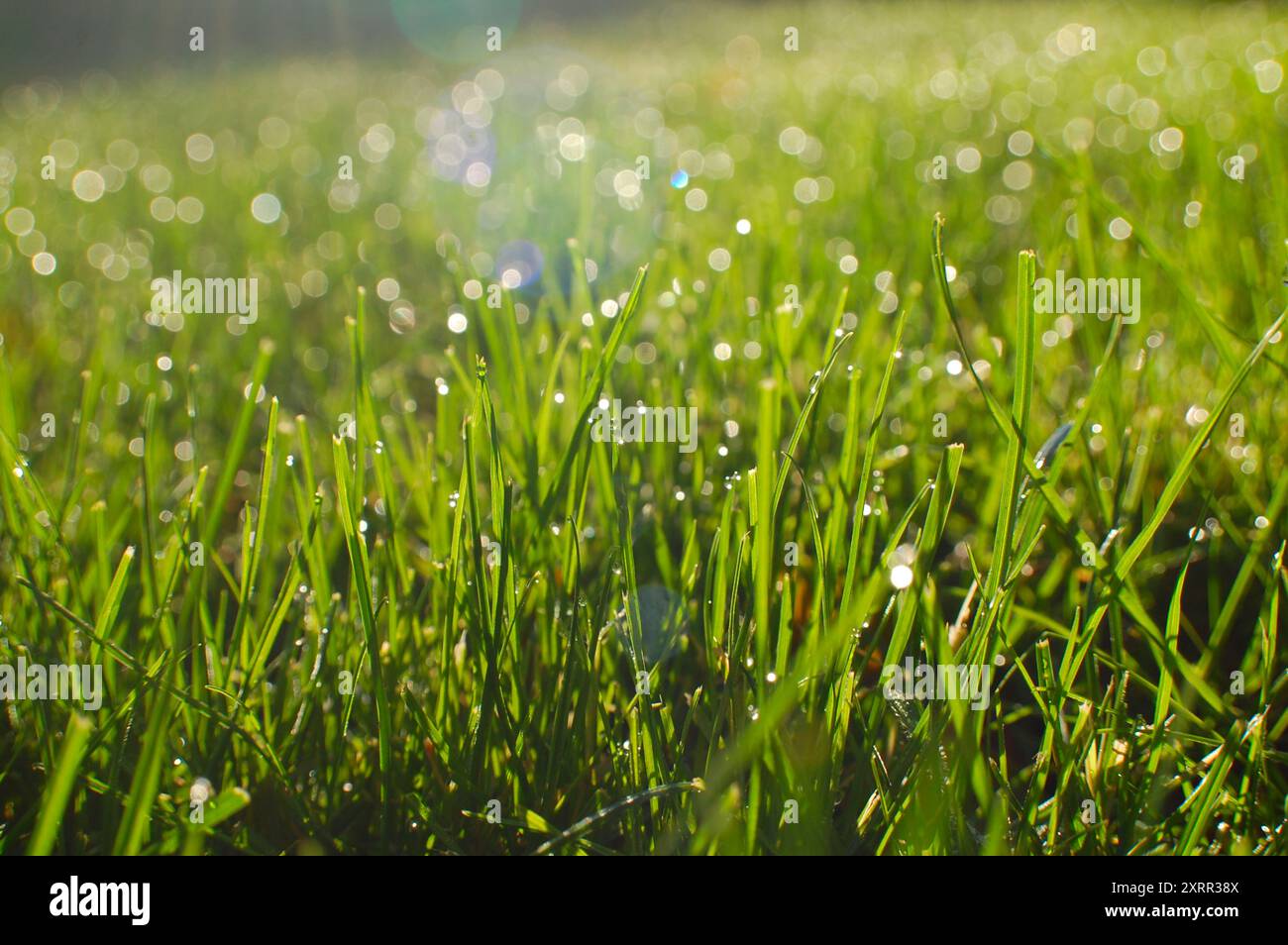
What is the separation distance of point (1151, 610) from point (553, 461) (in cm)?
80

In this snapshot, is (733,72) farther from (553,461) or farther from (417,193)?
(553,461)

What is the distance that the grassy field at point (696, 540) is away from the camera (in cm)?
84

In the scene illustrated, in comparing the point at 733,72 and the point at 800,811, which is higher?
the point at 733,72

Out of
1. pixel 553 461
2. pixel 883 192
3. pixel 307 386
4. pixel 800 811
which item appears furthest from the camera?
pixel 883 192

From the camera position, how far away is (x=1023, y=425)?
843 mm

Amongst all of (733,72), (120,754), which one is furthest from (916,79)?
(120,754)

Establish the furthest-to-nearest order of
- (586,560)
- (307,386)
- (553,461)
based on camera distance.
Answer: (307,386)
(553,461)
(586,560)

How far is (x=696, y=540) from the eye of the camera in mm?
1014

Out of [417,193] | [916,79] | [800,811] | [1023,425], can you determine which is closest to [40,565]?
[800,811]

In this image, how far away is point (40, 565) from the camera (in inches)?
42.8

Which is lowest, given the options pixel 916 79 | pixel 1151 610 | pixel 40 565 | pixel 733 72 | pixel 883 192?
pixel 1151 610

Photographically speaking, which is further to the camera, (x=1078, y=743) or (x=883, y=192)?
(x=883, y=192)

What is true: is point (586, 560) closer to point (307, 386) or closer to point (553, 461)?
point (553, 461)

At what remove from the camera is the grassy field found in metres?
0.84
